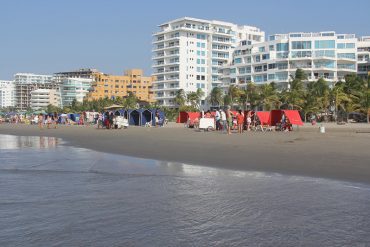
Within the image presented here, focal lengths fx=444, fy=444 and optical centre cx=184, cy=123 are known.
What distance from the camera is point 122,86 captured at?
165250 mm

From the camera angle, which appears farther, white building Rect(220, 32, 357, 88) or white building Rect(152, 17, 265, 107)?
white building Rect(152, 17, 265, 107)

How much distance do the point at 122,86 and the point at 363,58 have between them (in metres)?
93.1

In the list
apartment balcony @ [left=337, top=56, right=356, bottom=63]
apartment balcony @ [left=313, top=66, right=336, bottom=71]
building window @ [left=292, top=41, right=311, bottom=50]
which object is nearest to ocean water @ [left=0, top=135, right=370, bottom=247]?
apartment balcony @ [left=313, top=66, right=336, bottom=71]

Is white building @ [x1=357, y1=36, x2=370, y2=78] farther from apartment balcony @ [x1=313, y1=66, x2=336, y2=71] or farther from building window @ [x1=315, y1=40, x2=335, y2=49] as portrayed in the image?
apartment balcony @ [x1=313, y1=66, x2=336, y2=71]

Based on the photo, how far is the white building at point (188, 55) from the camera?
373 feet

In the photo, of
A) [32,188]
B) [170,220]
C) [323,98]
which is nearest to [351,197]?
[170,220]

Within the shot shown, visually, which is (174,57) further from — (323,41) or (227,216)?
(227,216)

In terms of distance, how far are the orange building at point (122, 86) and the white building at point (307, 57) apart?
73129 mm

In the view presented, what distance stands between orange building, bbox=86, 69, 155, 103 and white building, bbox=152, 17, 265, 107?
43.8 m

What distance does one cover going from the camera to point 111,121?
3638 cm

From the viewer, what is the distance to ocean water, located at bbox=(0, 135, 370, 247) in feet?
15.2

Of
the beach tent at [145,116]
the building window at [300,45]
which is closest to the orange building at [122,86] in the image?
the building window at [300,45]

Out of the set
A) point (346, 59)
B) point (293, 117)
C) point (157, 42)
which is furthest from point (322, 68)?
point (293, 117)

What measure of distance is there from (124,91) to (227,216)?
162 meters
